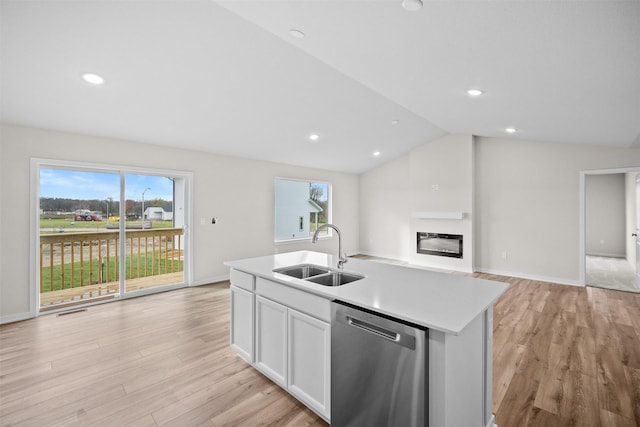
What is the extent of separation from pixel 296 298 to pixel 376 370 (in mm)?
665

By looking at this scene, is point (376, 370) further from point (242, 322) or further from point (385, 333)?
point (242, 322)

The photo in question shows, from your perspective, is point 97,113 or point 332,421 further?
point 97,113

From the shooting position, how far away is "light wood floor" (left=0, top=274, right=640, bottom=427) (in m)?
1.89

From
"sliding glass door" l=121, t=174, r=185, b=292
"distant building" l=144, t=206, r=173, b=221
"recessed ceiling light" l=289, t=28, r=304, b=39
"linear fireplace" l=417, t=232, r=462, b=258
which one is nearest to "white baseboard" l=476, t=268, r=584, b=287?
"linear fireplace" l=417, t=232, r=462, b=258

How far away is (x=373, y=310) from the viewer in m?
1.48

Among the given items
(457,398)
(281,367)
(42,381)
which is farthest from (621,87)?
(42,381)

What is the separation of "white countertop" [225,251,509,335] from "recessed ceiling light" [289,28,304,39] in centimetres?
176

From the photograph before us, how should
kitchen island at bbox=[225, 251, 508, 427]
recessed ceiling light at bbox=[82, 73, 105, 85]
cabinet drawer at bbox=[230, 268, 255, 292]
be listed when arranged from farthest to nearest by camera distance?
recessed ceiling light at bbox=[82, 73, 105, 85], cabinet drawer at bbox=[230, 268, 255, 292], kitchen island at bbox=[225, 251, 508, 427]

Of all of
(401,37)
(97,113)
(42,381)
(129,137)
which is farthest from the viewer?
(129,137)

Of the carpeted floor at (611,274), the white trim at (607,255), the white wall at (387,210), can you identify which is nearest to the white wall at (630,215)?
the carpeted floor at (611,274)

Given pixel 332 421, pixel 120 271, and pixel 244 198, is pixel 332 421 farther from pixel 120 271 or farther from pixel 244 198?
pixel 244 198

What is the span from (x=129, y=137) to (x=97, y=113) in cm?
74

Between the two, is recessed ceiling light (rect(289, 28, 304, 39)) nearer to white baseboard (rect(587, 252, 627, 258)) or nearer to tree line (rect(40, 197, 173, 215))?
tree line (rect(40, 197, 173, 215))

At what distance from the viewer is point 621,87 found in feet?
7.45
